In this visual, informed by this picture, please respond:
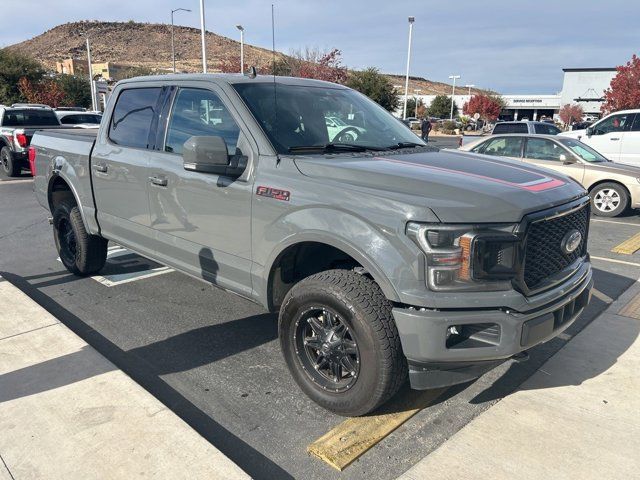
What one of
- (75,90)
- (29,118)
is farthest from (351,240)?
(75,90)

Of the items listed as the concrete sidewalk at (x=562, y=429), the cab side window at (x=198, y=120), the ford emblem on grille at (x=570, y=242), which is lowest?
the concrete sidewalk at (x=562, y=429)

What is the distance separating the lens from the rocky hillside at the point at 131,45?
92000 millimetres

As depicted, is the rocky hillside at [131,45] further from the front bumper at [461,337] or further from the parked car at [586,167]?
the front bumper at [461,337]

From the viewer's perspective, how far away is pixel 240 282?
349 cm

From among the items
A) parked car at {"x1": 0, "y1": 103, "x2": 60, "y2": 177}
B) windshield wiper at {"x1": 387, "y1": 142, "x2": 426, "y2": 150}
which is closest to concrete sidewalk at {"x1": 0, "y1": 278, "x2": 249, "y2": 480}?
windshield wiper at {"x1": 387, "y1": 142, "x2": 426, "y2": 150}

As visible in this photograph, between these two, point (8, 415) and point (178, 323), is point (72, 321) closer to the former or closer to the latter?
point (178, 323)

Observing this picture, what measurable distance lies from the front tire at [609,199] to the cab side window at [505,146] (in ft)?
5.17

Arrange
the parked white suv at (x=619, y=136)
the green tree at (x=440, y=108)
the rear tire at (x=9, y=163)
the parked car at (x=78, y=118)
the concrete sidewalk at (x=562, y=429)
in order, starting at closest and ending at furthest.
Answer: the concrete sidewalk at (x=562, y=429), the parked white suv at (x=619, y=136), the rear tire at (x=9, y=163), the parked car at (x=78, y=118), the green tree at (x=440, y=108)

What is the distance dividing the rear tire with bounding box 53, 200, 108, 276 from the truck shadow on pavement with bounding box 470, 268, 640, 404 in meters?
3.94

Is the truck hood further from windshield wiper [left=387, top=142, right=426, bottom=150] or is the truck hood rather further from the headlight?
windshield wiper [left=387, top=142, right=426, bottom=150]

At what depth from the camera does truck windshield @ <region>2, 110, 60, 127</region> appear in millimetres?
13711

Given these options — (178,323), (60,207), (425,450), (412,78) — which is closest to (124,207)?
(178,323)

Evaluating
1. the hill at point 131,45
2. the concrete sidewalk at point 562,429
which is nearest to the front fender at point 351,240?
the concrete sidewalk at point 562,429

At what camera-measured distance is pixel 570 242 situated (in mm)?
2973
